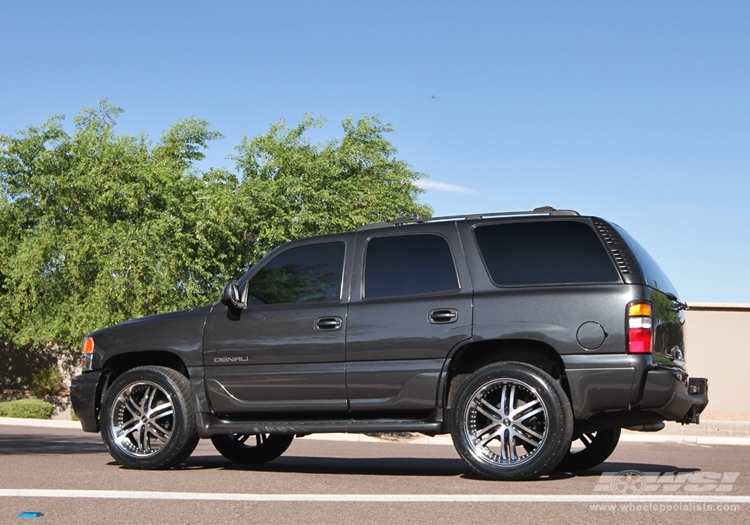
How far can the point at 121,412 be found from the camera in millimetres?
9156

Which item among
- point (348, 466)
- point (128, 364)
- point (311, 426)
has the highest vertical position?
point (128, 364)

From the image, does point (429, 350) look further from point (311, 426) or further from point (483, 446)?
point (311, 426)

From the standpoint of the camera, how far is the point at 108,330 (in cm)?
938

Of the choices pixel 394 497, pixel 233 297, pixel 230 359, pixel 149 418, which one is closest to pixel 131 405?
pixel 149 418

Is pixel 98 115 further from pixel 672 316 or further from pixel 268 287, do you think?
pixel 672 316

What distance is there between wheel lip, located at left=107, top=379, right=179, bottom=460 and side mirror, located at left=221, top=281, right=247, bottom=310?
94 cm

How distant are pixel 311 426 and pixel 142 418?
167 centimetres

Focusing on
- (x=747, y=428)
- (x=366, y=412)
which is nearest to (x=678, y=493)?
(x=366, y=412)

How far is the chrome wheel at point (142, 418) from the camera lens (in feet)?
29.5

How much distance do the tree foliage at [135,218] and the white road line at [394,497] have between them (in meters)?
20.4

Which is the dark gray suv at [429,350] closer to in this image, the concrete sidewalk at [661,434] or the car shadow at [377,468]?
the car shadow at [377,468]

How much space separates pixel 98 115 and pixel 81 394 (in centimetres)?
2462

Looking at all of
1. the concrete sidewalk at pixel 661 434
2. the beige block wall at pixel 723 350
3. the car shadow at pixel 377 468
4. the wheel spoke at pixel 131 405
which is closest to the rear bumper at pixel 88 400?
the wheel spoke at pixel 131 405

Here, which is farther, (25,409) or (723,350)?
(723,350)
